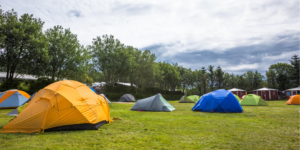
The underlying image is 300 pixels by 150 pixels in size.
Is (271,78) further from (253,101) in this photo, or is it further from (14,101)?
(14,101)

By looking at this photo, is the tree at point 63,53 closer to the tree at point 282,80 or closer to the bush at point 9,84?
the bush at point 9,84

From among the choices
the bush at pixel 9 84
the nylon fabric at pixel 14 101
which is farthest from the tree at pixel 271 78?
the bush at pixel 9 84

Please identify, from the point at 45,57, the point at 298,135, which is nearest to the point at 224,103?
the point at 298,135

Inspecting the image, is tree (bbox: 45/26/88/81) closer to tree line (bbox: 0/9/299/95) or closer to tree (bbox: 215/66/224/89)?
tree line (bbox: 0/9/299/95)

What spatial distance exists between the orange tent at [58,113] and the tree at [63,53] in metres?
22.6

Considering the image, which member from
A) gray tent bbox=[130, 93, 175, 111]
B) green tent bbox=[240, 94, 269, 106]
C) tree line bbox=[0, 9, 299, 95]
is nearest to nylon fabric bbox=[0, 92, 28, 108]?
tree line bbox=[0, 9, 299, 95]

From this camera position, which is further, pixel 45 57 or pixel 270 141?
pixel 45 57

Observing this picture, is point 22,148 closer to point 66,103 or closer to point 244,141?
point 66,103

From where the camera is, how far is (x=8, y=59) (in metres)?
21.6

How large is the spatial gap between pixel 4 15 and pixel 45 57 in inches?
286

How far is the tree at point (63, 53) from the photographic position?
27.4m

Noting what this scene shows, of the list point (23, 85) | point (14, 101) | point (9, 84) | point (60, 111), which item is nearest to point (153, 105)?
point (60, 111)

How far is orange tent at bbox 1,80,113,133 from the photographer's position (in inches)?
242

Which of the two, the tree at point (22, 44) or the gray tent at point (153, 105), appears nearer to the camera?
the gray tent at point (153, 105)
